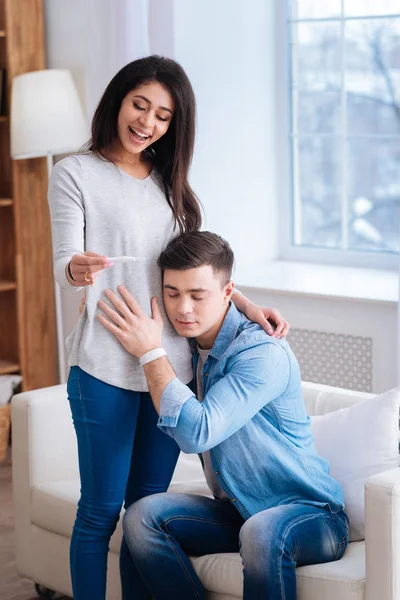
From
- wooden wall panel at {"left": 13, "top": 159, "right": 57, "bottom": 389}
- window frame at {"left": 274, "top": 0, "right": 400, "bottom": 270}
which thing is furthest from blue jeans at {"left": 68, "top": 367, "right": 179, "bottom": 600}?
wooden wall panel at {"left": 13, "top": 159, "right": 57, "bottom": 389}

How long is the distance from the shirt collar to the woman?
7cm

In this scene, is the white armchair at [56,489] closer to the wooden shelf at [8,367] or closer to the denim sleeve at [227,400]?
the denim sleeve at [227,400]

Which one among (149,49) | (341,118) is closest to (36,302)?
(149,49)

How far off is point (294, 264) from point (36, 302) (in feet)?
3.77

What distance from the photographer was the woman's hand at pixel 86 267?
6.15 feet

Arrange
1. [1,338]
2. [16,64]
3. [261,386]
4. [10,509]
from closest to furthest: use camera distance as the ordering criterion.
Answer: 1. [261,386]
2. [10,509]
3. [16,64]
4. [1,338]

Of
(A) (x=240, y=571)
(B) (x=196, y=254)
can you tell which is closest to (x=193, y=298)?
(B) (x=196, y=254)

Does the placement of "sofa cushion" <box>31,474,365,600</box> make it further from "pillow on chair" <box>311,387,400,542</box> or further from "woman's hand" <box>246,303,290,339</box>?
"woman's hand" <box>246,303,290,339</box>

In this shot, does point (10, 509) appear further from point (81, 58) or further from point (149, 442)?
point (81, 58)

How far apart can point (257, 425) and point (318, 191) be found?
7.46 ft

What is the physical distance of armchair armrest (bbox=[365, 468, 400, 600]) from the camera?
197 centimetres

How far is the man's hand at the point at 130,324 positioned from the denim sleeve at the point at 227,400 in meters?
0.10

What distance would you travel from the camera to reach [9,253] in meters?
4.40

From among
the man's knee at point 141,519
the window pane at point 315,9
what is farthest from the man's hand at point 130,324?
the window pane at point 315,9
